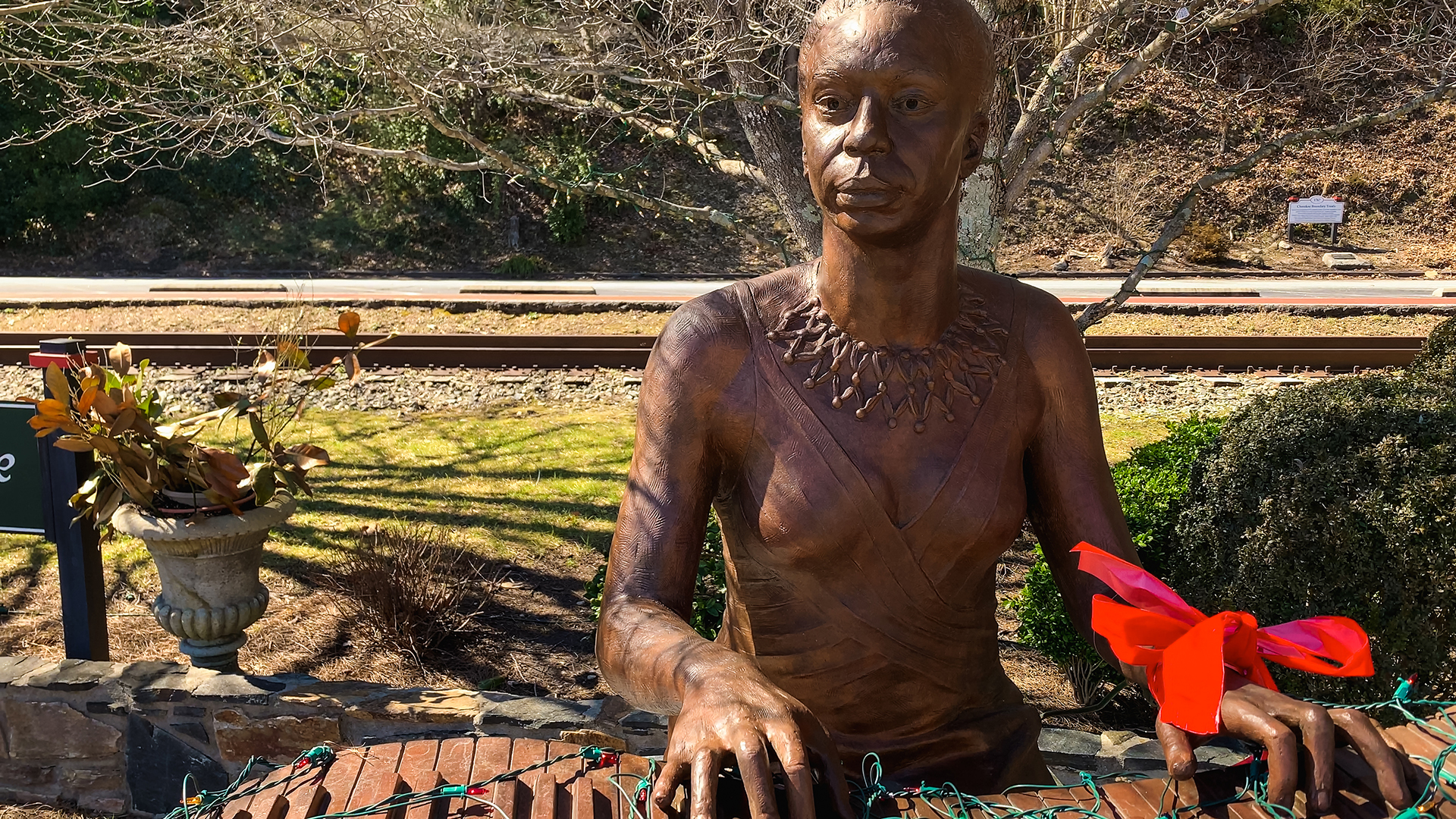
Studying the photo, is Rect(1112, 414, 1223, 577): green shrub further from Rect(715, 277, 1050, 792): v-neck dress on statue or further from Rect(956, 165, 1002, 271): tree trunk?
Rect(715, 277, 1050, 792): v-neck dress on statue

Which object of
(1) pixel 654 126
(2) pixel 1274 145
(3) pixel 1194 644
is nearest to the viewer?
(3) pixel 1194 644

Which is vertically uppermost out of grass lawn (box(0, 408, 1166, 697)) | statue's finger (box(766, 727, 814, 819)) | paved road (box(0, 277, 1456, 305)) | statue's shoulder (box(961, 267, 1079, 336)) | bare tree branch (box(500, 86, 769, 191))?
bare tree branch (box(500, 86, 769, 191))

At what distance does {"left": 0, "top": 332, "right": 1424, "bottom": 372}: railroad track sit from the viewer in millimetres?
12508

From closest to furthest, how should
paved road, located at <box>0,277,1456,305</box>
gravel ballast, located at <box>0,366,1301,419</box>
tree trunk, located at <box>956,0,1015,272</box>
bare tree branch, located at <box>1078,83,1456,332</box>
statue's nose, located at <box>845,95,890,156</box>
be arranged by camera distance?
statue's nose, located at <box>845,95,890,156</box>
bare tree branch, located at <box>1078,83,1456,332</box>
tree trunk, located at <box>956,0,1015,272</box>
gravel ballast, located at <box>0,366,1301,419</box>
paved road, located at <box>0,277,1456,305</box>

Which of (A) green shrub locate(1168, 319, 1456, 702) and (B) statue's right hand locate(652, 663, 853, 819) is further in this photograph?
(A) green shrub locate(1168, 319, 1456, 702)

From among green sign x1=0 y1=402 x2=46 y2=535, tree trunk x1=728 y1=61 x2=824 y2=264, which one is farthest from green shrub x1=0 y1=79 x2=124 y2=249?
tree trunk x1=728 y1=61 x2=824 y2=264

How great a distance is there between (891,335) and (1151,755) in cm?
339

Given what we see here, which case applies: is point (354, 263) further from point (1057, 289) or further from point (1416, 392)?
point (1416, 392)

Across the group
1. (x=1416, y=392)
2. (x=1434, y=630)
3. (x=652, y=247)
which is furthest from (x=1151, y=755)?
(x=652, y=247)

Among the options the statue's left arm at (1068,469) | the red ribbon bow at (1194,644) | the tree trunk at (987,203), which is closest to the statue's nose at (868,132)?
the statue's left arm at (1068,469)

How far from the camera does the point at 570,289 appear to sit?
2000 centimetres

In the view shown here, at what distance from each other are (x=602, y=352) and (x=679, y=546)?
432 inches

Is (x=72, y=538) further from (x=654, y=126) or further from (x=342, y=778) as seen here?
(x=342, y=778)

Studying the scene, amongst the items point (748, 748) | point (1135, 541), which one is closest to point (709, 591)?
Result: point (1135, 541)
